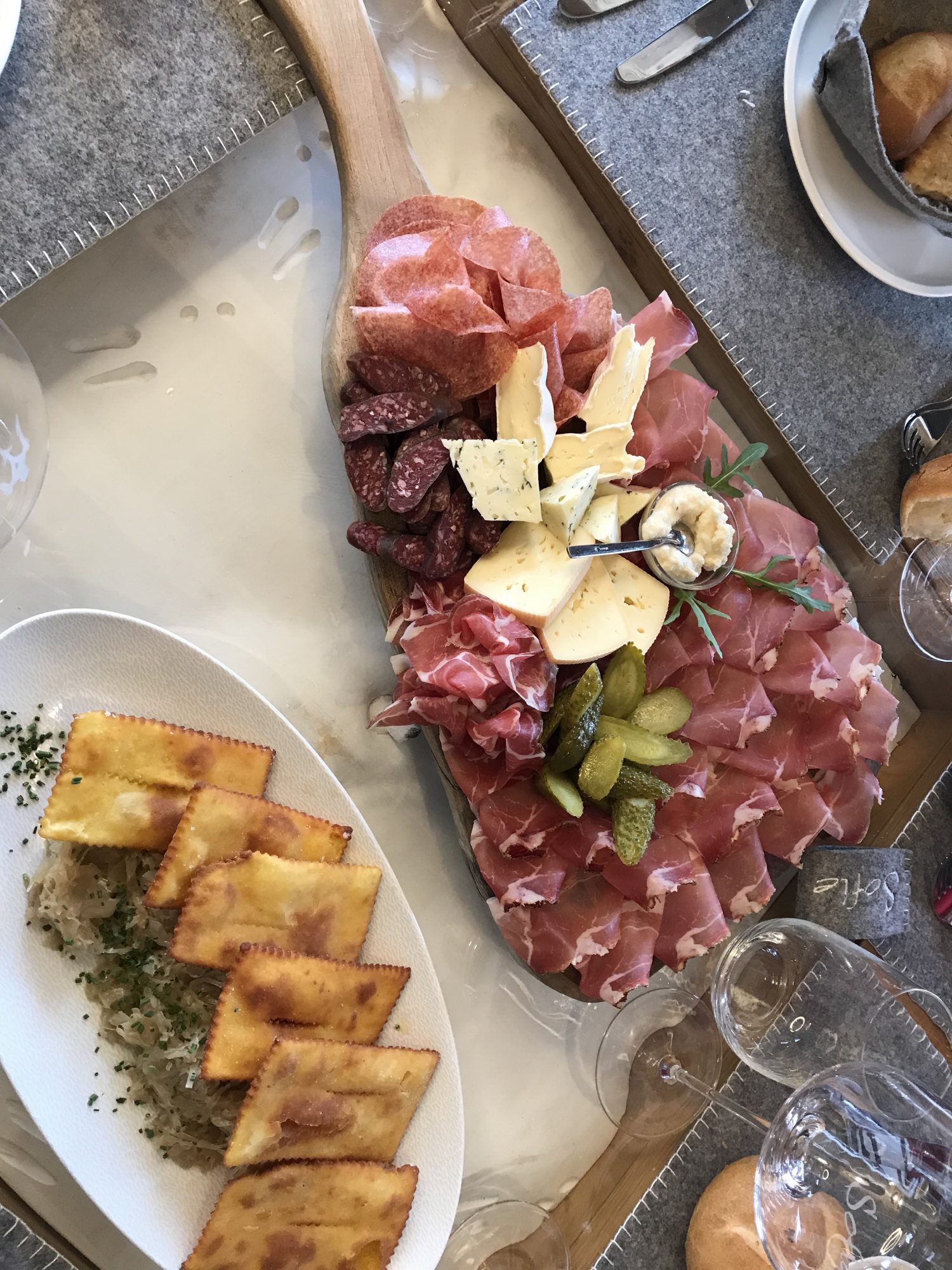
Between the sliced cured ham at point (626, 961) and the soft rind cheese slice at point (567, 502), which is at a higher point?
the soft rind cheese slice at point (567, 502)

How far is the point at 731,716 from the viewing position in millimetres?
1304

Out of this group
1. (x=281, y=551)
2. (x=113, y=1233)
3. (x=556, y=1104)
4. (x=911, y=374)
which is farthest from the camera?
(x=911, y=374)

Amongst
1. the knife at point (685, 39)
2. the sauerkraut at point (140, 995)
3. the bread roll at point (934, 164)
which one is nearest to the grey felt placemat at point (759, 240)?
the knife at point (685, 39)

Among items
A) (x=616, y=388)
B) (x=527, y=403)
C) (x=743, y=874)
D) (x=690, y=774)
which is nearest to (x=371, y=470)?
(x=527, y=403)

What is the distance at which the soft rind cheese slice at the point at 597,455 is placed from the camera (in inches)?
46.6

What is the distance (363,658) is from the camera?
1353 millimetres

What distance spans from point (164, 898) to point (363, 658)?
0.44 m

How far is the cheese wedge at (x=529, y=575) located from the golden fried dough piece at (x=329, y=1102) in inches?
23.4

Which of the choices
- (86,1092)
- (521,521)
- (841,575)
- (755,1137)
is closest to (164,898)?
(86,1092)

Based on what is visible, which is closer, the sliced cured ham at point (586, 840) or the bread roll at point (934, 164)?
the sliced cured ham at point (586, 840)

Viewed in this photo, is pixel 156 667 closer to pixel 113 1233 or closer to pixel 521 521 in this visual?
pixel 521 521

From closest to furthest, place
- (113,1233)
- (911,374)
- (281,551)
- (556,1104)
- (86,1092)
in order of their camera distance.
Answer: (86,1092)
(113,1233)
(281,551)
(556,1104)
(911,374)

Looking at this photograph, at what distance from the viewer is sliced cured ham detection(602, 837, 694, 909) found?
1241 millimetres

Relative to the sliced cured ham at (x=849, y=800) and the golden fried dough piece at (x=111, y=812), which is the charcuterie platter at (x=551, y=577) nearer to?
the sliced cured ham at (x=849, y=800)
